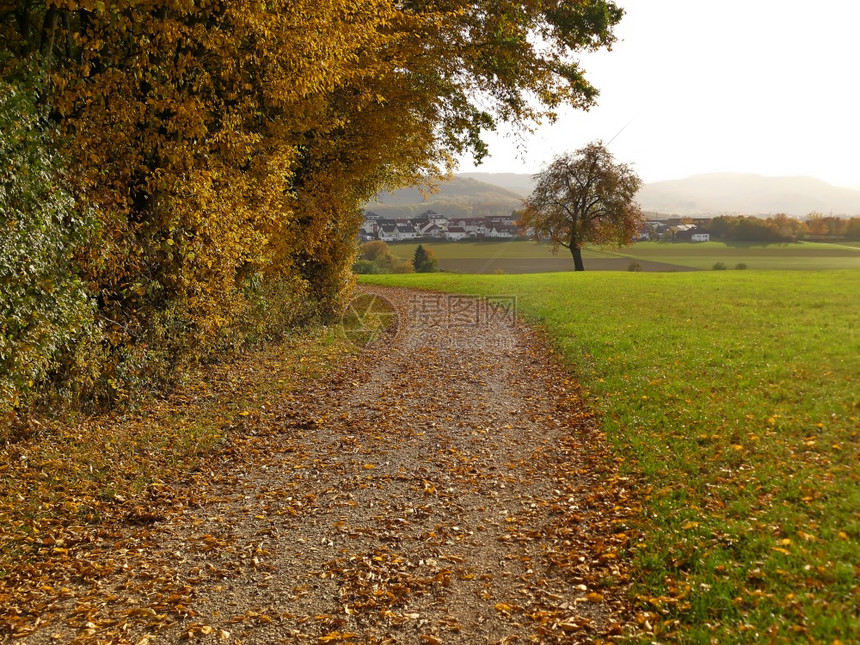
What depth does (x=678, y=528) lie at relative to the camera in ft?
19.1

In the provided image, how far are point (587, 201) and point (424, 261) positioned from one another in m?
17.3

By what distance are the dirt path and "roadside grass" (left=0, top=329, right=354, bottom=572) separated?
1.55 feet

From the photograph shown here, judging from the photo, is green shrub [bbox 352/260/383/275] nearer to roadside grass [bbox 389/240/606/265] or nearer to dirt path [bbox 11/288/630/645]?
roadside grass [bbox 389/240/606/265]

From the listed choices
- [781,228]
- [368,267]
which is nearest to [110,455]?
[781,228]

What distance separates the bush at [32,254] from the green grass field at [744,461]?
307 inches

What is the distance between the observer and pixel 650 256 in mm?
52625

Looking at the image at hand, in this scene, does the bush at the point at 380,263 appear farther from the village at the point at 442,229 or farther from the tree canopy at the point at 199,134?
the tree canopy at the point at 199,134

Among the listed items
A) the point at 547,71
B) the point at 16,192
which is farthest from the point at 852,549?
the point at 547,71

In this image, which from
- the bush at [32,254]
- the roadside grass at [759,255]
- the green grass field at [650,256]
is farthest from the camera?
the green grass field at [650,256]

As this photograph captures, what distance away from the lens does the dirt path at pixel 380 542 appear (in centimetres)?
488

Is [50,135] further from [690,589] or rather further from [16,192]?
→ [690,589]

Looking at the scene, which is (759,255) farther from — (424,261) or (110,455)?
(424,261)

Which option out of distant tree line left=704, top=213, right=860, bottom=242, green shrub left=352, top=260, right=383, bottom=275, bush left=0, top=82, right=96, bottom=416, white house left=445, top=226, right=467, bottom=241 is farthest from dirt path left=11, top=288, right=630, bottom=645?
white house left=445, top=226, right=467, bottom=241

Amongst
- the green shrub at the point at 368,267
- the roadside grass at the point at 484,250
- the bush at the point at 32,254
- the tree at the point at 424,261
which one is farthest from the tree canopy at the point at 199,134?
the roadside grass at the point at 484,250
